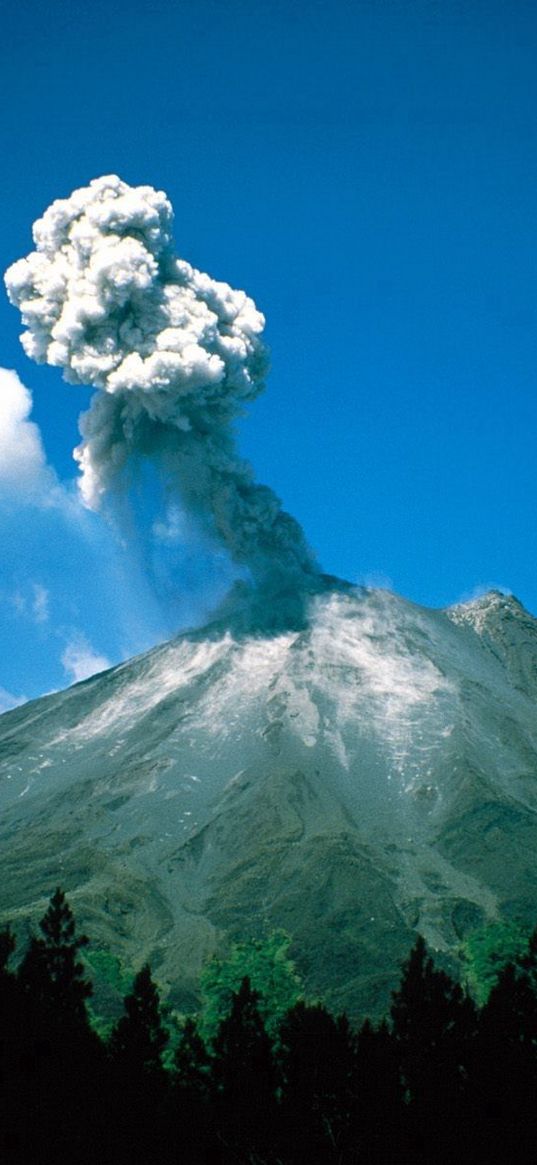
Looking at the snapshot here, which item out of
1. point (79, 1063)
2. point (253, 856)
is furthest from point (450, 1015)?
point (253, 856)

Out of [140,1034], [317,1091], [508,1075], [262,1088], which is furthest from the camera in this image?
[140,1034]

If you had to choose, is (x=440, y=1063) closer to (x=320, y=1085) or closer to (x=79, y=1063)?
(x=320, y=1085)

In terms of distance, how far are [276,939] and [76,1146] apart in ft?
139

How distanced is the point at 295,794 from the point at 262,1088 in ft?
177

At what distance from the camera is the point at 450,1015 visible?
21.6m

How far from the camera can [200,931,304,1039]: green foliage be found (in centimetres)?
4625

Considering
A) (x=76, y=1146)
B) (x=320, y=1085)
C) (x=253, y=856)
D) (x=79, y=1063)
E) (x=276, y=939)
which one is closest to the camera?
(x=76, y=1146)

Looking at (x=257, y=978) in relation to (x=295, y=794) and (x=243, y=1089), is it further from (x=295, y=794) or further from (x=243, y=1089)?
(x=243, y=1089)

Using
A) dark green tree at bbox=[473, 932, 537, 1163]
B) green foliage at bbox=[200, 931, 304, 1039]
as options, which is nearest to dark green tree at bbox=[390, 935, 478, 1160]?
dark green tree at bbox=[473, 932, 537, 1163]

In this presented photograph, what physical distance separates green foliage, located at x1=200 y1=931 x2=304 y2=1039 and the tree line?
23.9 meters

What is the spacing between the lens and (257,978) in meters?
50.0

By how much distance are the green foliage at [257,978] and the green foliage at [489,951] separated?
31.6 feet

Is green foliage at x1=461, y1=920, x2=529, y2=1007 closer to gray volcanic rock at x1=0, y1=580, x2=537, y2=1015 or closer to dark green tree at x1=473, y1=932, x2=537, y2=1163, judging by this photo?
gray volcanic rock at x1=0, y1=580, x2=537, y2=1015

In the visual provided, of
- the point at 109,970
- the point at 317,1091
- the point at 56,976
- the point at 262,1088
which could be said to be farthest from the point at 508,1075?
the point at 109,970
